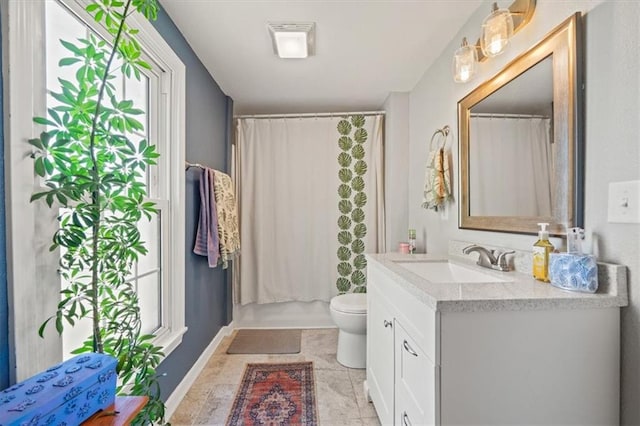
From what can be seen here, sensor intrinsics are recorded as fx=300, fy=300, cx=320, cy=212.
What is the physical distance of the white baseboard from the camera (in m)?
1.68

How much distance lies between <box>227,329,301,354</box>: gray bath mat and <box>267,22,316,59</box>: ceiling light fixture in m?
2.23

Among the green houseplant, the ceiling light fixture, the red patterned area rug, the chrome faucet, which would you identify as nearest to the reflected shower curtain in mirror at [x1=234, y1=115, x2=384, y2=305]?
the red patterned area rug

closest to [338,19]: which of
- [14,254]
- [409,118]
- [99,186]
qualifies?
[409,118]

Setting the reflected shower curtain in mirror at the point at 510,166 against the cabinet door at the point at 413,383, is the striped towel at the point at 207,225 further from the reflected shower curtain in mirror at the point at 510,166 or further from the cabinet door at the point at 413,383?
the reflected shower curtain in mirror at the point at 510,166

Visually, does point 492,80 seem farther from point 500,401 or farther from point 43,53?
point 43,53

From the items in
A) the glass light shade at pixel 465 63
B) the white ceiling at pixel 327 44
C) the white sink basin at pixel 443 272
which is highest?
the white ceiling at pixel 327 44

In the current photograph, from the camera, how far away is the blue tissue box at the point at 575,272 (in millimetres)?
875

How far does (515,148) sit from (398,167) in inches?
53.1

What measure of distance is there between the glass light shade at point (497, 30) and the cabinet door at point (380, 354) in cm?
122

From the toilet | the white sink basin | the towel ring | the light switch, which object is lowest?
the toilet

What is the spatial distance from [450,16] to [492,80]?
1.57 ft

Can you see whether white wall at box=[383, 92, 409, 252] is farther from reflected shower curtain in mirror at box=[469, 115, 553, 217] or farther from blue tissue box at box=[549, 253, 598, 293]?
blue tissue box at box=[549, 253, 598, 293]

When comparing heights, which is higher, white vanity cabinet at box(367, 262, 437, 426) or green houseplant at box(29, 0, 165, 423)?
green houseplant at box(29, 0, 165, 423)

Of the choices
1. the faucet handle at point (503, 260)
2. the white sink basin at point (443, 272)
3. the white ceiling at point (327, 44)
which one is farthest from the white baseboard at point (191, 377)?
the white ceiling at point (327, 44)
